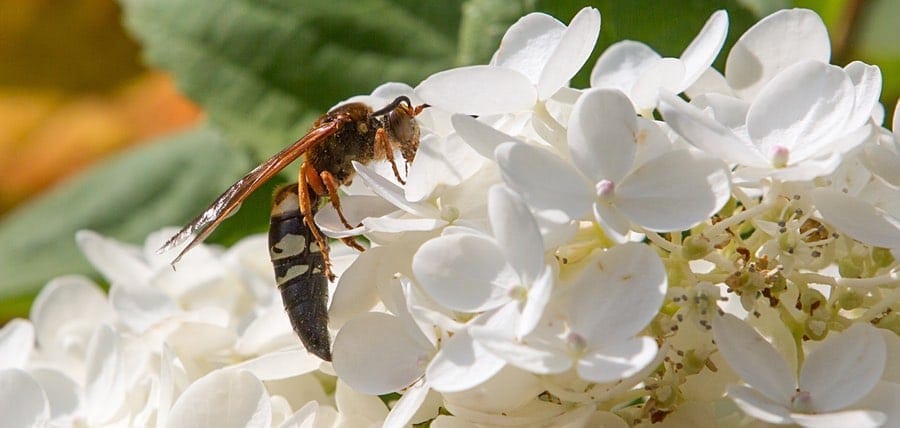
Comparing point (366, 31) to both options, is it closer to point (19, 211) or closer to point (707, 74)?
point (707, 74)

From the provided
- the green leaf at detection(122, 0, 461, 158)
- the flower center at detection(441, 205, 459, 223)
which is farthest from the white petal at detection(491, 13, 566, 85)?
the green leaf at detection(122, 0, 461, 158)

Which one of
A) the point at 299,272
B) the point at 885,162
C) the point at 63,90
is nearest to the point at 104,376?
the point at 299,272

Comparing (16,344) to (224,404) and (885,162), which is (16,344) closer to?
(224,404)

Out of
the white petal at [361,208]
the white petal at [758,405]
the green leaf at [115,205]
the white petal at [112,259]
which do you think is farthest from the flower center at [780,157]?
A: the green leaf at [115,205]

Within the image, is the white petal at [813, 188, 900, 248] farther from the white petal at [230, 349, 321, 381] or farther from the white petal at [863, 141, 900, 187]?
the white petal at [230, 349, 321, 381]

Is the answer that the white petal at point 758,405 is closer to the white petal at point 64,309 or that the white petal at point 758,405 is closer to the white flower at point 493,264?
the white flower at point 493,264

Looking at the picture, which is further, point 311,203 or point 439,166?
point 311,203
